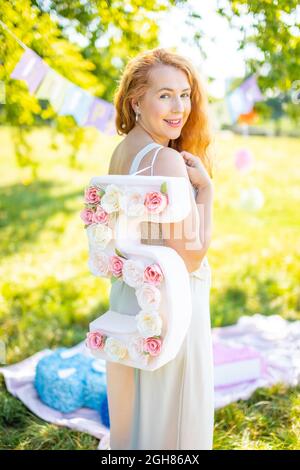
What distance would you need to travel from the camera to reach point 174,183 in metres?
1.96

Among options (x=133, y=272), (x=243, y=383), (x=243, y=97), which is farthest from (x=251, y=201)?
(x=133, y=272)

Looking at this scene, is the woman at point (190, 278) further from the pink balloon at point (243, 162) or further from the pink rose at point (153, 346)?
the pink balloon at point (243, 162)

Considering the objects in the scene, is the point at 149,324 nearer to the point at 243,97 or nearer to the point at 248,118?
the point at 243,97

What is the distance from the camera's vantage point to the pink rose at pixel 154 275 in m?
1.96

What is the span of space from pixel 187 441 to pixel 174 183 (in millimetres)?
958

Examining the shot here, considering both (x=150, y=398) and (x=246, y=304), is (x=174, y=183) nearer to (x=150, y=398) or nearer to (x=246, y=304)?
(x=150, y=398)

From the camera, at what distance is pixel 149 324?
6.48ft

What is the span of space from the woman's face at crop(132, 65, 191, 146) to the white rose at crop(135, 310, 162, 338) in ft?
2.20

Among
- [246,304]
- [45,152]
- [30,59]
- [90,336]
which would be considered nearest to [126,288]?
[90,336]

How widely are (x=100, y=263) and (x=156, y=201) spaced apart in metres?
0.36

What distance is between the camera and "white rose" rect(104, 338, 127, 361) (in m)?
2.08

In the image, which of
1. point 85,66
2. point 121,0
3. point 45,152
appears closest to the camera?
point 121,0

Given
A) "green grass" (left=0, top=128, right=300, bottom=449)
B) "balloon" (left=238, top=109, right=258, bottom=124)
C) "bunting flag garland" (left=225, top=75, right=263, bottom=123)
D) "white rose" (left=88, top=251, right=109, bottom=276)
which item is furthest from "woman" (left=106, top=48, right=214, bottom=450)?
"balloon" (left=238, top=109, right=258, bottom=124)

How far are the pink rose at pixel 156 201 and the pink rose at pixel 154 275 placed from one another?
7.2 inches
